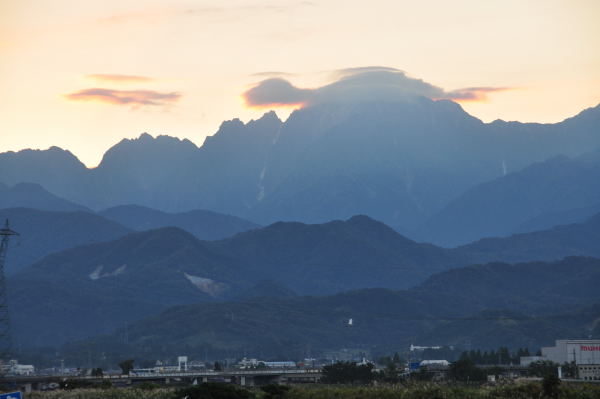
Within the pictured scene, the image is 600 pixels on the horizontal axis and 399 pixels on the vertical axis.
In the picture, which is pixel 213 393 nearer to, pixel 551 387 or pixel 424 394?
pixel 424 394

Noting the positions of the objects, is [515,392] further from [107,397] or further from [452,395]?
[107,397]

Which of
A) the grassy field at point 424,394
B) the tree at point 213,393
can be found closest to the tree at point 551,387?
the grassy field at point 424,394

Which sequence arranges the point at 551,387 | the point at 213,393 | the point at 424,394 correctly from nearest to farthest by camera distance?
the point at 551,387 → the point at 424,394 → the point at 213,393

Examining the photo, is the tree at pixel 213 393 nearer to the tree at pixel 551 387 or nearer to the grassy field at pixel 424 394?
the grassy field at pixel 424 394

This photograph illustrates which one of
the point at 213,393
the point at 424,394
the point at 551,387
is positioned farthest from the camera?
the point at 213,393

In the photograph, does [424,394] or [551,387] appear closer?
[551,387]

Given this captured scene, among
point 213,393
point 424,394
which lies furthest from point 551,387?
point 213,393

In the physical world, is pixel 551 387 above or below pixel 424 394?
above

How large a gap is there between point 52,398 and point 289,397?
36.6 m

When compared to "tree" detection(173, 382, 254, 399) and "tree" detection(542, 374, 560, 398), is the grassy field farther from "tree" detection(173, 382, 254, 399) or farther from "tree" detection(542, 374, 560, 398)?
"tree" detection(542, 374, 560, 398)

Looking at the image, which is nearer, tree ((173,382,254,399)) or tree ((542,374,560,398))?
tree ((542,374,560,398))

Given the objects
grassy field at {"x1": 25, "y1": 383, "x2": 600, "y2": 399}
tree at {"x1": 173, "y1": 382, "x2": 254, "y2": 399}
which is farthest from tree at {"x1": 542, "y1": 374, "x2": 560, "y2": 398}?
tree at {"x1": 173, "y1": 382, "x2": 254, "y2": 399}

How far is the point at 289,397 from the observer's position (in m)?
196

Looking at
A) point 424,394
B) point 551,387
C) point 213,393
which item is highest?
point 551,387
